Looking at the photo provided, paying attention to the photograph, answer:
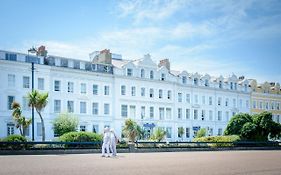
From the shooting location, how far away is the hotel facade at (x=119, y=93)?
48.4 meters

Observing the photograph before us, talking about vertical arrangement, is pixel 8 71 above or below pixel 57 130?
above

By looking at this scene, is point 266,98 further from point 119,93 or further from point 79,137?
point 79,137

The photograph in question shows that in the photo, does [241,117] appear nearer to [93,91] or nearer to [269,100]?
[93,91]

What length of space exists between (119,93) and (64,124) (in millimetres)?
12038

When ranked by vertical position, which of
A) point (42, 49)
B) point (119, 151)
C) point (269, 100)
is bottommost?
point (119, 151)

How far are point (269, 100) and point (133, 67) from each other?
34361mm

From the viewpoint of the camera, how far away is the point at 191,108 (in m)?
65.2

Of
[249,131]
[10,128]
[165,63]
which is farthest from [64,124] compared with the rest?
[165,63]

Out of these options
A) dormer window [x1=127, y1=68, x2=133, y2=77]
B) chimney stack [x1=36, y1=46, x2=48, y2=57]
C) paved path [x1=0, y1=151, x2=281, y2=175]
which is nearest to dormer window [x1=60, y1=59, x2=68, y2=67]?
chimney stack [x1=36, y1=46, x2=48, y2=57]

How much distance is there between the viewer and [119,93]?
2219 inches

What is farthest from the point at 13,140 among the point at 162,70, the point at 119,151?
the point at 162,70

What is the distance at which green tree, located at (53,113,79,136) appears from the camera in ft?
153

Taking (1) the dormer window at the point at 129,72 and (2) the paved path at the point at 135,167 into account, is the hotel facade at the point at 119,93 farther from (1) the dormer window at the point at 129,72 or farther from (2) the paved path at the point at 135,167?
(2) the paved path at the point at 135,167

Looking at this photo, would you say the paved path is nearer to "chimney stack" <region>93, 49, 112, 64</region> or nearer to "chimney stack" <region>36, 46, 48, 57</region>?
"chimney stack" <region>36, 46, 48, 57</region>
